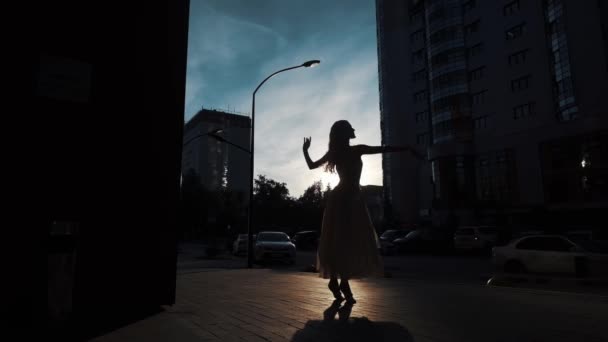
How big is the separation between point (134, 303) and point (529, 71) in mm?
45931

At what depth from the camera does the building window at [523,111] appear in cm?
4021

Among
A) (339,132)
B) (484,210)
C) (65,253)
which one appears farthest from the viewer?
(484,210)

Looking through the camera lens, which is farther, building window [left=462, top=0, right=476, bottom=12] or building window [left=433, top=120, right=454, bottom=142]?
building window [left=462, top=0, right=476, bottom=12]

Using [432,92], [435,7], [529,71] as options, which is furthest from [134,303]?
[435,7]

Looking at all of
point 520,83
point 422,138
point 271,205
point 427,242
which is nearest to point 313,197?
point 271,205

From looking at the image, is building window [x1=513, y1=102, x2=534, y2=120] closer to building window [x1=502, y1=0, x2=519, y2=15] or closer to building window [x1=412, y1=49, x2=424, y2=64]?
building window [x1=502, y1=0, x2=519, y2=15]

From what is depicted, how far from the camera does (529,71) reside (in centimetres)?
4025

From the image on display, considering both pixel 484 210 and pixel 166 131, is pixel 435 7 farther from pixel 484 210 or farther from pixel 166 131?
pixel 166 131

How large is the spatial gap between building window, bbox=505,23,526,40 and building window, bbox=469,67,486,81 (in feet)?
13.8

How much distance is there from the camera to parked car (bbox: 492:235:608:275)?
984cm

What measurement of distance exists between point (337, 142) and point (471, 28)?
4978 cm

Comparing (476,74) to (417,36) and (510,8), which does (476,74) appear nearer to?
(510,8)

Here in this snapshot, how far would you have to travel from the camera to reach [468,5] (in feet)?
157

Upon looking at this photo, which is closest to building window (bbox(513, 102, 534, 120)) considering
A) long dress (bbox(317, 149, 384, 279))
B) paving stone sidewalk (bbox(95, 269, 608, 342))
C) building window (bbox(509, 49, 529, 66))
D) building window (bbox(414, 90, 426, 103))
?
building window (bbox(509, 49, 529, 66))
